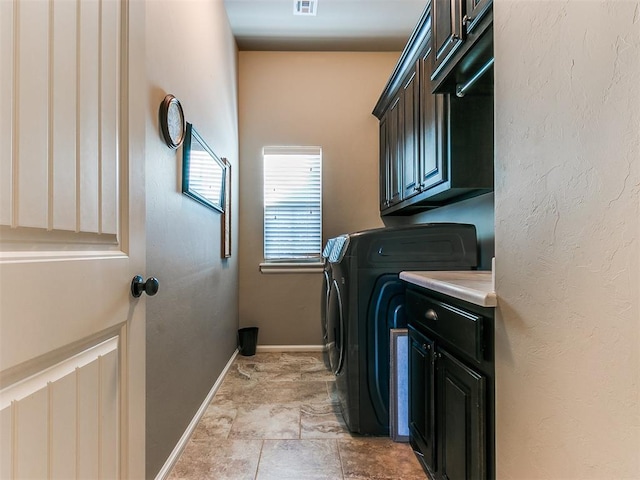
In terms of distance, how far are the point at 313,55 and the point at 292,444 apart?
341 cm

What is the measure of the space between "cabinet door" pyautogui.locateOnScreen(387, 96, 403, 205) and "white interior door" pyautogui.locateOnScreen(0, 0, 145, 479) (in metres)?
2.14

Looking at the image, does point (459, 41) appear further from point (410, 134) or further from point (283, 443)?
point (283, 443)

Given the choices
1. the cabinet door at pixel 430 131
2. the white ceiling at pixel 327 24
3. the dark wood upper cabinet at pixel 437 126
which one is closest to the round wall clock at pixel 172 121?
the dark wood upper cabinet at pixel 437 126

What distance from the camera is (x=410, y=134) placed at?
2.44 meters

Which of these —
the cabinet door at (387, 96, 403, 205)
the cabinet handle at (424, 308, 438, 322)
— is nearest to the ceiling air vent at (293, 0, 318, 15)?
the cabinet door at (387, 96, 403, 205)

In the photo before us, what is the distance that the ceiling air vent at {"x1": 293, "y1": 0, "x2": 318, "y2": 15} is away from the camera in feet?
8.83

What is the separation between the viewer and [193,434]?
187cm

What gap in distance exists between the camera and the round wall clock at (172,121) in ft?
4.94

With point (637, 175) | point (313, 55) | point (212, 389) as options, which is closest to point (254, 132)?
point (313, 55)

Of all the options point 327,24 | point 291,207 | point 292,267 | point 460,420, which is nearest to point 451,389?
point 460,420

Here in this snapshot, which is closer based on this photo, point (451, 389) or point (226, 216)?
point (451, 389)

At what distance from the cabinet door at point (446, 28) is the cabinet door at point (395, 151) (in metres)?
1.17

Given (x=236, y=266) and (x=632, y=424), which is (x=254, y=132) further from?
(x=632, y=424)

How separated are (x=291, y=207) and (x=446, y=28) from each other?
2.29 m
